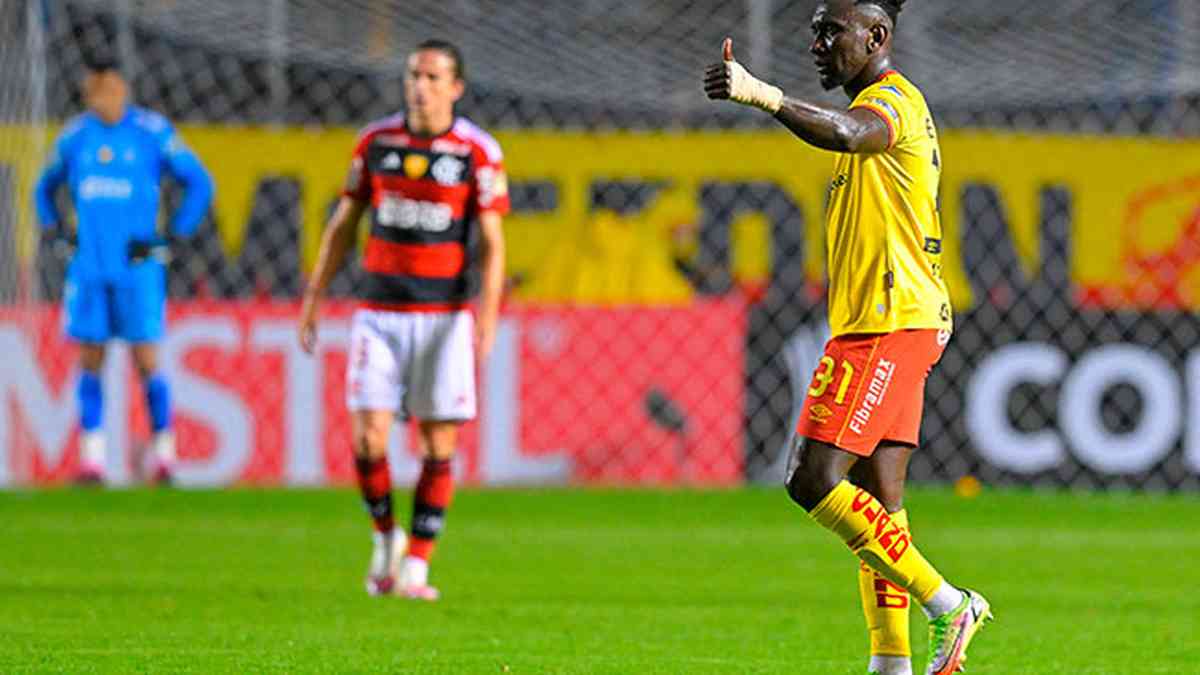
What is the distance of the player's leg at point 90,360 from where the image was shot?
12.7 m

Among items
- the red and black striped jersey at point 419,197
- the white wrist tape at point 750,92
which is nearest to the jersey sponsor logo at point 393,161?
the red and black striped jersey at point 419,197

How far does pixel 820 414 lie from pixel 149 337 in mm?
7680

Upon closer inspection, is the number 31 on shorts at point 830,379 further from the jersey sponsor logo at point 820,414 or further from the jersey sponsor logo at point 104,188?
the jersey sponsor logo at point 104,188

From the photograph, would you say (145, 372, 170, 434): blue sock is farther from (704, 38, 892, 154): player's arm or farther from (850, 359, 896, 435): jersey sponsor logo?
(704, 38, 892, 154): player's arm

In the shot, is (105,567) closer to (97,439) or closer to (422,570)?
(422,570)

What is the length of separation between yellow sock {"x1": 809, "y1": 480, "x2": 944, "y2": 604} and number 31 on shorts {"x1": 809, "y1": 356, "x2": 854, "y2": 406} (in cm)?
21

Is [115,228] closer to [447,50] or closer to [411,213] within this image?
[411,213]

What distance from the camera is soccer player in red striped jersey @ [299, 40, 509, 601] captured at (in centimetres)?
832

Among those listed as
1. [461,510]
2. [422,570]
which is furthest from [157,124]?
[422,570]

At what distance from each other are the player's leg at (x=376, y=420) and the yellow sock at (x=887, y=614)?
9.05ft

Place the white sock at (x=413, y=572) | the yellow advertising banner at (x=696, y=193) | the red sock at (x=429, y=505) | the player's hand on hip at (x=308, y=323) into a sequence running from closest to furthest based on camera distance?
1. the white sock at (x=413, y=572)
2. the red sock at (x=429, y=505)
3. the player's hand on hip at (x=308, y=323)
4. the yellow advertising banner at (x=696, y=193)

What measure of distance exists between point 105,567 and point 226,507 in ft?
10.4

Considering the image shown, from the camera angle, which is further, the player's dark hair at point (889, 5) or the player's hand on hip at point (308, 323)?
the player's hand on hip at point (308, 323)

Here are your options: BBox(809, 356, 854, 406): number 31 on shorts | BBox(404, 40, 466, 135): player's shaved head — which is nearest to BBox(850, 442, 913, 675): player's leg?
BBox(809, 356, 854, 406): number 31 on shorts
